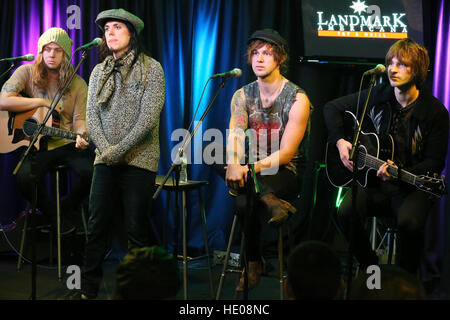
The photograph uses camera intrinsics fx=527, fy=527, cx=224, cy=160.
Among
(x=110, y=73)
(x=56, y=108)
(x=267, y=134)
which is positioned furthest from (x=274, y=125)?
(x=56, y=108)

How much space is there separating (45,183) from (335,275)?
3775mm

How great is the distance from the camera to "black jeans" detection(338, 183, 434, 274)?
3.38m

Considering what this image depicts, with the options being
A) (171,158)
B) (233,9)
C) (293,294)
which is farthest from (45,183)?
(293,294)

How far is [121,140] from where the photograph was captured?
3.44 m

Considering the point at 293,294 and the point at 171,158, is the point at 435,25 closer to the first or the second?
the point at 171,158

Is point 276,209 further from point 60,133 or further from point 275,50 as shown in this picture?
point 60,133

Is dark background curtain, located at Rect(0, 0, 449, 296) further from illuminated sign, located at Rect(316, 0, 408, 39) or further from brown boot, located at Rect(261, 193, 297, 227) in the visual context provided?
brown boot, located at Rect(261, 193, 297, 227)

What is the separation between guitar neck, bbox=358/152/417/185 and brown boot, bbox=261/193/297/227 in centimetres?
74

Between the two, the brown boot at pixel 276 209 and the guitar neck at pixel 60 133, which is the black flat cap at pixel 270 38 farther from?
the guitar neck at pixel 60 133

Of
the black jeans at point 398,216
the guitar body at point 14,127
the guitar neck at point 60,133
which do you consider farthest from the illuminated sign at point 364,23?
the guitar body at point 14,127

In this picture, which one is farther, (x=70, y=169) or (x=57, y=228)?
(x=70, y=169)

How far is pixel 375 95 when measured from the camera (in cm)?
388

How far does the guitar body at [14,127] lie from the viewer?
4406mm

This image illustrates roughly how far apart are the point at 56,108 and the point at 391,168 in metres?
2.73
